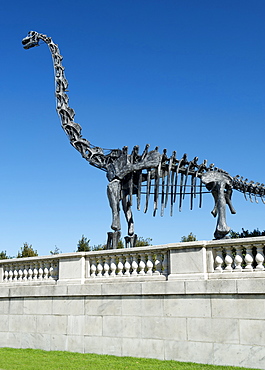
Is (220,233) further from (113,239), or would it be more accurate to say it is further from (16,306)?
(16,306)

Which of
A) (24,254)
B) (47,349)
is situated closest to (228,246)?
(47,349)

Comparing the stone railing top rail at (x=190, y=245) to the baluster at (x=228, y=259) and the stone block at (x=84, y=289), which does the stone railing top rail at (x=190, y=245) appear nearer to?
the baluster at (x=228, y=259)

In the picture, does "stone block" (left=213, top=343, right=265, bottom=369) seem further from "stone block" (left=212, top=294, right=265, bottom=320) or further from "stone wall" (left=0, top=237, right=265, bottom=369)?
"stone block" (left=212, top=294, right=265, bottom=320)

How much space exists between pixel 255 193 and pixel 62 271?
313 inches

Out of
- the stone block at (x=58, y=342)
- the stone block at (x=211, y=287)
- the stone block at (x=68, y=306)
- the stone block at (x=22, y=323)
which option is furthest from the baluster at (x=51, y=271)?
the stone block at (x=211, y=287)

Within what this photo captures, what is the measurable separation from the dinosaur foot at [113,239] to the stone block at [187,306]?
4.13 m

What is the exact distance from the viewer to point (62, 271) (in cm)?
1323

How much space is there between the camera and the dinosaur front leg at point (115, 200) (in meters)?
15.0

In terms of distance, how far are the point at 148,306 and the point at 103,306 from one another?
1436mm

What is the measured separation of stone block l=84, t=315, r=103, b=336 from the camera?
12.0m

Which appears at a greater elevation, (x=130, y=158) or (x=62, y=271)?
(x=130, y=158)

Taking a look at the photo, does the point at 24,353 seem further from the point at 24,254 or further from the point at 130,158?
the point at 24,254

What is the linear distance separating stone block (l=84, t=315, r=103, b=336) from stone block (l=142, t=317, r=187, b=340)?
139 centimetres

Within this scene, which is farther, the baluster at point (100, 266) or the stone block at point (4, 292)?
the stone block at point (4, 292)
